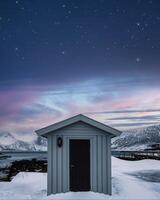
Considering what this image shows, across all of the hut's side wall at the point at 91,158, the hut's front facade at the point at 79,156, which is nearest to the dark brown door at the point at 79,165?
the hut's front facade at the point at 79,156

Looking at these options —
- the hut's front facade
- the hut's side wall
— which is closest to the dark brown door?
the hut's front facade

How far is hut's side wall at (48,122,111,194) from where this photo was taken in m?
11.5

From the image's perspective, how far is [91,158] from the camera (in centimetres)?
1172

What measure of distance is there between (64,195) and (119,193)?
2768 millimetres

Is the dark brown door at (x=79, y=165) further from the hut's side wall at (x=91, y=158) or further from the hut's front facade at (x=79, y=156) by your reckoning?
the hut's side wall at (x=91, y=158)

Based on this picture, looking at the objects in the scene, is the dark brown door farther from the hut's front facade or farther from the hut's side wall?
the hut's side wall

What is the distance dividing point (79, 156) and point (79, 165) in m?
0.35

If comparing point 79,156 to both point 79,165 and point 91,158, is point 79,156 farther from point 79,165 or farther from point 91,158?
point 91,158

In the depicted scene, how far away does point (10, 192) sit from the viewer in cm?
1323

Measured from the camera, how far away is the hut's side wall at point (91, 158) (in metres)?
11.5

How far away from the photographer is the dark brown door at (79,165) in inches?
455

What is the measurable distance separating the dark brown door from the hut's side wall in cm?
16

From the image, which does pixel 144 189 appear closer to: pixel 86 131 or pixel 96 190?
pixel 96 190

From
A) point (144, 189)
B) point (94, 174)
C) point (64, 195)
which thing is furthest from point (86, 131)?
point (144, 189)
